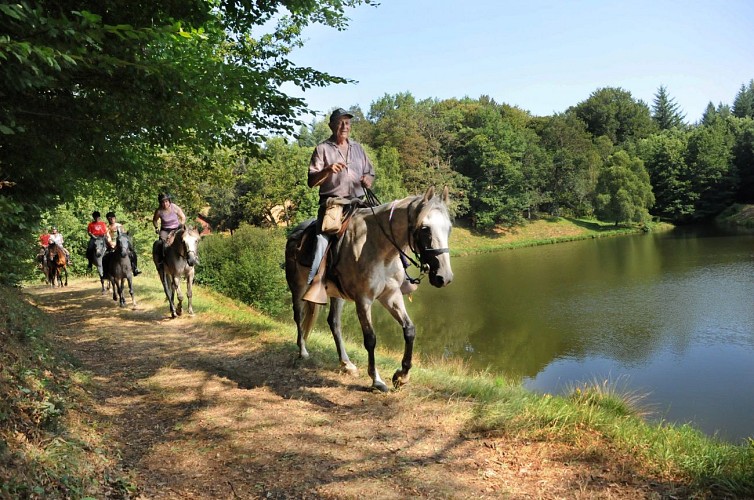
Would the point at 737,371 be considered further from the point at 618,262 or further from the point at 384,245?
the point at 618,262

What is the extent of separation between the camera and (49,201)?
6.19 m

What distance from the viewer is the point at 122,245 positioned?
42.9 feet

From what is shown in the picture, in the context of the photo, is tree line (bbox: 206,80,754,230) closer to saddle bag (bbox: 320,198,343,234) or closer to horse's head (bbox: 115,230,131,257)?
horse's head (bbox: 115,230,131,257)

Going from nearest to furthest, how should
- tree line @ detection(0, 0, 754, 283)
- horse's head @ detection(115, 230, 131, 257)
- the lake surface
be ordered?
1. tree line @ detection(0, 0, 754, 283)
2. the lake surface
3. horse's head @ detection(115, 230, 131, 257)

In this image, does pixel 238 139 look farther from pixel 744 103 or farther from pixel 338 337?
pixel 744 103

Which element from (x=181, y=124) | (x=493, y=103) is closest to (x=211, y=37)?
(x=181, y=124)

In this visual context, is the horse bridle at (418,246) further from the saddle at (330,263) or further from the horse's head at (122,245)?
the horse's head at (122,245)

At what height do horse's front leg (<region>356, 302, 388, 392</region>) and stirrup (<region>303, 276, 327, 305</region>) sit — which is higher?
stirrup (<region>303, 276, 327, 305</region>)

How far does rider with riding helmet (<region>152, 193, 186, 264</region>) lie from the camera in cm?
1128

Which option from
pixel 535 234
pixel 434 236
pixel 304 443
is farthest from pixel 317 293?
pixel 535 234

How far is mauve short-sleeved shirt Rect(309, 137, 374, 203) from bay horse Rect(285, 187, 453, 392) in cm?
39

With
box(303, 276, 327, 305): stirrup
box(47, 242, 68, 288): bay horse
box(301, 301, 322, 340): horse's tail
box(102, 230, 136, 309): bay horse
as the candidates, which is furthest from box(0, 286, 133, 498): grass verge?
box(47, 242, 68, 288): bay horse

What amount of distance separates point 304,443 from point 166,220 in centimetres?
856

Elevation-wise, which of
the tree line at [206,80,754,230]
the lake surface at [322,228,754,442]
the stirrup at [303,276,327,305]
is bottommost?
the lake surface at [322,228,754,442]
